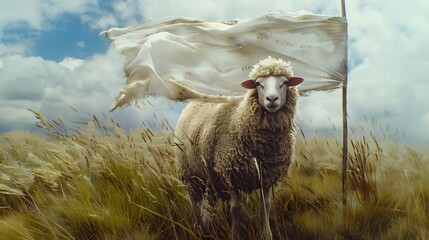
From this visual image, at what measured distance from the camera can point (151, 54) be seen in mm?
3590

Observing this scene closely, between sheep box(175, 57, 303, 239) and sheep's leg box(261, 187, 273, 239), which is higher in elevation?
sheep box(175, 57, 303, 239)

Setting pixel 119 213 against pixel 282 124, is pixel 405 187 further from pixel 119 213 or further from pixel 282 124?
pixel 119 213

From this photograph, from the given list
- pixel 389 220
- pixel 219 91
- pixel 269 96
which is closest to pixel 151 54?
pixel 219 91

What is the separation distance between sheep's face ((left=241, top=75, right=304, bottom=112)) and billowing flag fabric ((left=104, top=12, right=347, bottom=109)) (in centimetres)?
49

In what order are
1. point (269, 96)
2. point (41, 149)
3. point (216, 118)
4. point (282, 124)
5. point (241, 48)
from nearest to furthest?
point (269, 96)
point (282, 124)
point (216, 118)
point (241, 48)
point (41, 149)

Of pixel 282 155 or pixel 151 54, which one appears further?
Answer: pixel 151 54

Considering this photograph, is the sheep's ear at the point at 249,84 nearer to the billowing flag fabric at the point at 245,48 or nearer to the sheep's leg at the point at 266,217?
the billowing flag fabric at the point at 245,48

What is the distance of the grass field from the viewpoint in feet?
11.2

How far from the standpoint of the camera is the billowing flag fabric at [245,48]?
3646 mm

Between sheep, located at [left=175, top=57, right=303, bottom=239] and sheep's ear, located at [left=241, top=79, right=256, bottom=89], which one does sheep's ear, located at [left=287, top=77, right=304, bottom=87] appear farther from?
sheep's ear, located at [left=241, top=79, right=256, bottom=89]

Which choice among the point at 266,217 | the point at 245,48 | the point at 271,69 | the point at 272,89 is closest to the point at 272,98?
the point at 272,89

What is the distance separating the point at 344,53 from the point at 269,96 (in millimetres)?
1218

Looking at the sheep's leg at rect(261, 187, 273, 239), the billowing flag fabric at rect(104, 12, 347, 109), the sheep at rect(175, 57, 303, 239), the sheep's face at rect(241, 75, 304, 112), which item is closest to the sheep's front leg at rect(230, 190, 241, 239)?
the sheep at rect(175, 57, 303, 239)

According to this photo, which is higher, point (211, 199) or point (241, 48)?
point (241, 48)
